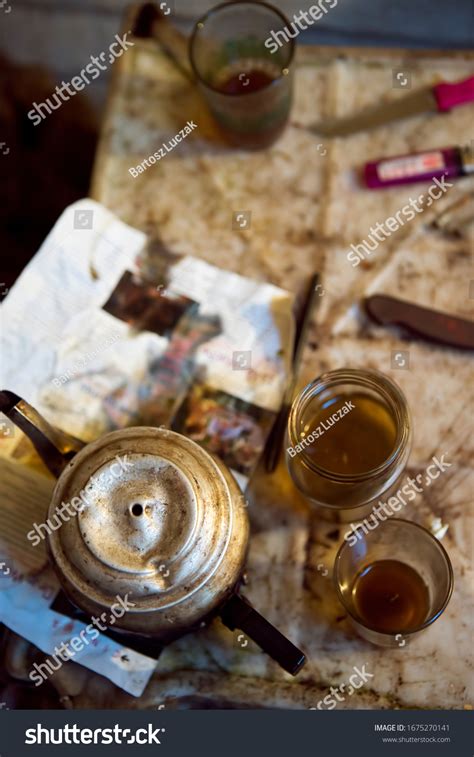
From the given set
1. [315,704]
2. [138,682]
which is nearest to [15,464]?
[138,682]

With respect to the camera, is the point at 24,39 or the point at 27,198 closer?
the point at 27,198

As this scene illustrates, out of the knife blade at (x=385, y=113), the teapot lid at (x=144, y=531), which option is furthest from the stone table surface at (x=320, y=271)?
the teapot lid at (x=144, y=531)

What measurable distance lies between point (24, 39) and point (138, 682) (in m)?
1.08

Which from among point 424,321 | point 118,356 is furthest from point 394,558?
point 118,356

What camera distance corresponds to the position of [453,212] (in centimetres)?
81

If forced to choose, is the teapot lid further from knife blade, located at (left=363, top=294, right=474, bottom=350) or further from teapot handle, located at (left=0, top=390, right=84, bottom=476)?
knife blade, located at (left=363, top=294, right=474, bottom=350)

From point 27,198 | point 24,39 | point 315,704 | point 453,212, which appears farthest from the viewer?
point 24,39

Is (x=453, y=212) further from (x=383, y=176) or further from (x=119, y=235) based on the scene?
(x=119, y=235)

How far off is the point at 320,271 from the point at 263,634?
1.27 feet

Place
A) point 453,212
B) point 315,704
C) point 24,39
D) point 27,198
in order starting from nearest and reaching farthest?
1. point 315,704
2. point 453,212
3. point 27,198
4. point 24,39

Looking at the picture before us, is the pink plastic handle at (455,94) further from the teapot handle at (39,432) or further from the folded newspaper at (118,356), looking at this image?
the teapot handle at (39,432)

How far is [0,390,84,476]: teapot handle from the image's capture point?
0.62 m

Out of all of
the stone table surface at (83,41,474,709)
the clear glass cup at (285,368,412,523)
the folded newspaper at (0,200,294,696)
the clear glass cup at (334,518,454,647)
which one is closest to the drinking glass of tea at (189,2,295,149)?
the stone table surface at (83,41,474,709)

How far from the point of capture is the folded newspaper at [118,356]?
747mm
